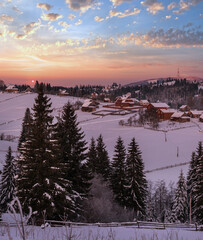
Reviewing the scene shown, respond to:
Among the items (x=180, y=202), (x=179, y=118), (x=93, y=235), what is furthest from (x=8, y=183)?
(x=179, y=118)

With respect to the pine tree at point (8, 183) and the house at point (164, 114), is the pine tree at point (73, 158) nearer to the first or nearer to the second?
the pine tree at point (8, 183)

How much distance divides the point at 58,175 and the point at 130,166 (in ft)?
47.4

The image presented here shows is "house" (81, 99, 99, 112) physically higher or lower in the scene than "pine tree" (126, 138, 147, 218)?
higher

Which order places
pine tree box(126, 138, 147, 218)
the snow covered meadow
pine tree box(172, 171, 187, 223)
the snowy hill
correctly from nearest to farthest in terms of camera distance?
pine tree box(126, 138, 147, 218) → pine tree box(172, 171, 187, 223) → the snow covered meadow → the snowy hill

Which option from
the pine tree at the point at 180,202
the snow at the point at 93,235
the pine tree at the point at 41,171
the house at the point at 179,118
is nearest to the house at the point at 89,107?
the house at the point at 179,118

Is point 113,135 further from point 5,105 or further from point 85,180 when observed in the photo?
point 5,105

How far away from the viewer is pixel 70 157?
1948cm

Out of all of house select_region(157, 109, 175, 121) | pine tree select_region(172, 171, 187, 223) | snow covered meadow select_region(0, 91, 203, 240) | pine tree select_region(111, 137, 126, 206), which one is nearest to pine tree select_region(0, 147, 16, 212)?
snow covered meadow select_region(0, 91, 203, 240)

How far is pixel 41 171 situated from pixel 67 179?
15.2 feet

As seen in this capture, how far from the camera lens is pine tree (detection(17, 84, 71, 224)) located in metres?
14.8

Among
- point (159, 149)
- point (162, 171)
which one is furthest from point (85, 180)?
point (159, 149)

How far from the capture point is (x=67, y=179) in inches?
763

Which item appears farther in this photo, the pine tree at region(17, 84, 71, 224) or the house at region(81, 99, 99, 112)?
the house at region(81, 99, 99, 112)

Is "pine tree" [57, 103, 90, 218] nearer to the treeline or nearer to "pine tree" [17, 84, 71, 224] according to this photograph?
the treeline
